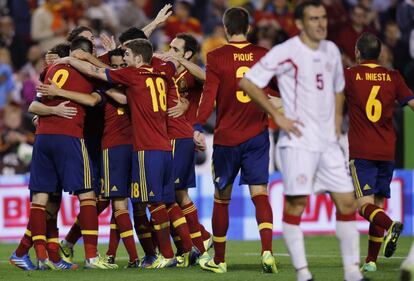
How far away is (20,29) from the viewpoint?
67.6ft

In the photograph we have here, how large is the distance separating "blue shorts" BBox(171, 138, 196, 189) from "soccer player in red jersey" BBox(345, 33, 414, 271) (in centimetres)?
182

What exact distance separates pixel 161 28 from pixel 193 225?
9.84 meters

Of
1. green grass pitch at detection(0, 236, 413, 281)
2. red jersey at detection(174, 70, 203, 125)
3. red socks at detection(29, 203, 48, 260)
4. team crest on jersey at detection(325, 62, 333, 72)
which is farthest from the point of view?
red jersey at detection(174, 70, 203, 125)

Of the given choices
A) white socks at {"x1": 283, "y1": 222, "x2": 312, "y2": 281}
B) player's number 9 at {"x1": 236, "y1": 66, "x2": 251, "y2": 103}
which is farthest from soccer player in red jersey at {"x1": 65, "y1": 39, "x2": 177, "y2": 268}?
white socks at {"x1": 283, "y1": 222, "x2": 312, "y2": 281}

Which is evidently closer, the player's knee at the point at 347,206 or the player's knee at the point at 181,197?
the player's knee at the point at 347,206

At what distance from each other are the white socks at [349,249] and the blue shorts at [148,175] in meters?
2.63

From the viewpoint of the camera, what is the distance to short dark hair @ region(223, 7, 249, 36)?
1031cm

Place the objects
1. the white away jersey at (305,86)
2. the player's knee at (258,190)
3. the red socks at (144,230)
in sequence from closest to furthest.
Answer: the white away jersey at (305,86), the player's knee at (258,190), the red socks at (144,230)

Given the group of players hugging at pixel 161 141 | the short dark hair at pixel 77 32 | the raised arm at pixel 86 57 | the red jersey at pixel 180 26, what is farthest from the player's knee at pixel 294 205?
the red jersey at pixel 180 26

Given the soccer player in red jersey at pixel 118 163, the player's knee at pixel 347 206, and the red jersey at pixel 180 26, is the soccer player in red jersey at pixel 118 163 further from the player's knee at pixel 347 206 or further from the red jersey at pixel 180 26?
the red jersey at pixel 180 26

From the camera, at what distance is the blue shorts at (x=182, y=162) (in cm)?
1172

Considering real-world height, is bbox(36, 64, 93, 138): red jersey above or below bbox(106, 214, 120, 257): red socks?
above

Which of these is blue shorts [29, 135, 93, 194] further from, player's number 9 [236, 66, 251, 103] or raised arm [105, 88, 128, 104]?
player's number 9 [236, 66, 251, 103]

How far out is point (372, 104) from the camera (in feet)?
35.4
